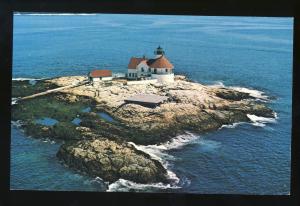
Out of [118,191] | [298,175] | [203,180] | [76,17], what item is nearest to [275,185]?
[298,175]

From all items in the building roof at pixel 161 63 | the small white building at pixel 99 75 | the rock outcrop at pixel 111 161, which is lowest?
the rock outcrop at pixel 111 161

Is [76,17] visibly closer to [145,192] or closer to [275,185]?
[145,192]

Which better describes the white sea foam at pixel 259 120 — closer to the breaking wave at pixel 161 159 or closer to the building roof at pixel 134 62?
the breaking wave at pixel 161 159

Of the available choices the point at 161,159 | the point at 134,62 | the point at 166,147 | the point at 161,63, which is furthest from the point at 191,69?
the point at 161,159

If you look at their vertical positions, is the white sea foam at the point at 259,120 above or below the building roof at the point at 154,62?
below

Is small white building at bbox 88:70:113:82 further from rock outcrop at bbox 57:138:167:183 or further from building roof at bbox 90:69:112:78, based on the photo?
rock outcrop at bbox 57:138:167:183

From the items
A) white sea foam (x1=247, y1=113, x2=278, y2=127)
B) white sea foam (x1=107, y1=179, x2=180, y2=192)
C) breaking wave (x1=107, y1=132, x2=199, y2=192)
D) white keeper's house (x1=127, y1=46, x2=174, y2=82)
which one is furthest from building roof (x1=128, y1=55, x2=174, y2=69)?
white sea foam (x1=107, y1=179, x2=180, y2=192)

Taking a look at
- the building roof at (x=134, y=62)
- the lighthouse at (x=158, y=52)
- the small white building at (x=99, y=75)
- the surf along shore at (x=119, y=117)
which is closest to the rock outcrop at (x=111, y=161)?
the surf along shore at (x=119, y=117)
